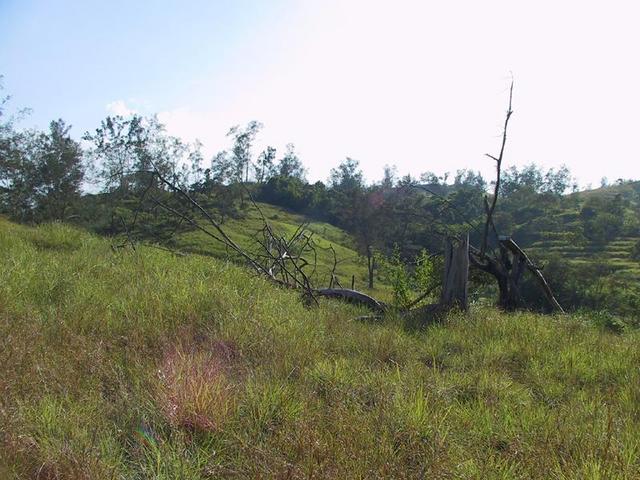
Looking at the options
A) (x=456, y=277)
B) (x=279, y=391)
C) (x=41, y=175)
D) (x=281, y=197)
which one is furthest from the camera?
(x=281, y=197)

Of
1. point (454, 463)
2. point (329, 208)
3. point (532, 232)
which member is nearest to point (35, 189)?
point (329, 208)

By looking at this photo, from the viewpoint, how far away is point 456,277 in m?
6.10

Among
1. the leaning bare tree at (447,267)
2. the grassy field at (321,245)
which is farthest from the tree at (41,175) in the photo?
the leaning bare tree at (447,267)

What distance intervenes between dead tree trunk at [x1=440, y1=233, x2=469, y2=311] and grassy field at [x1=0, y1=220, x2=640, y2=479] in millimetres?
645

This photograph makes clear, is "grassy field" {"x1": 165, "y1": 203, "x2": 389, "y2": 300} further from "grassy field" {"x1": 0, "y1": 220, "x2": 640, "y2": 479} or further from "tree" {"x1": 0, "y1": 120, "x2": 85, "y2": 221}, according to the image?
"grassy field" {"x1": 0, "y1": 220, "x2": 640, "y2": 479}

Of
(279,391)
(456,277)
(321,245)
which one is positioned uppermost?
(456,277)

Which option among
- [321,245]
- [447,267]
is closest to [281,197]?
[321,245]

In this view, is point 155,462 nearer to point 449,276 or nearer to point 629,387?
point 629,387

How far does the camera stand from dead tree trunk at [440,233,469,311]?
5992mm

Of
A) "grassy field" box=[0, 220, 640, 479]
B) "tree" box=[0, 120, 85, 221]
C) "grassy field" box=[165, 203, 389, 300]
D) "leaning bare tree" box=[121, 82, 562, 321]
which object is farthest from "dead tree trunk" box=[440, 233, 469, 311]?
"tree" box=[0, 120, 85, 221]

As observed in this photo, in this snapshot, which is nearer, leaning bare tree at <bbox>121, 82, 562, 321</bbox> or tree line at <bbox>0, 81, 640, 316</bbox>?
leaning bare tree at <bbox>121, 82, 562, 321</bbox>

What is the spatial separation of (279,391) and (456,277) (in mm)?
3867

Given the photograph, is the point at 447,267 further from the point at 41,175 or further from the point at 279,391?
the point at 41,175

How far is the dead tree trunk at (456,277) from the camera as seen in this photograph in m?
5.99
